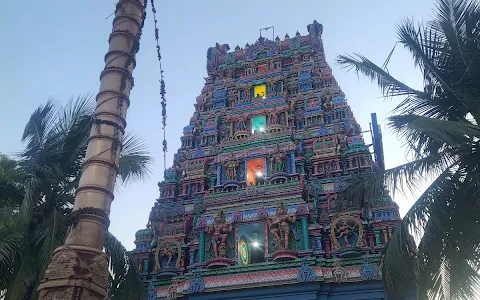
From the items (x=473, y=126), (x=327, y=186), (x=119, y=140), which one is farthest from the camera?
(x=327, y=186)

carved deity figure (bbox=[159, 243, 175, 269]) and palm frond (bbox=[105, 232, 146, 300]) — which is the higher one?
carved deity figure (bbox=[159, 243, 175, 269])

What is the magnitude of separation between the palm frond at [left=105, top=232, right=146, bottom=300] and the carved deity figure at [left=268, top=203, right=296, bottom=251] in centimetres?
474

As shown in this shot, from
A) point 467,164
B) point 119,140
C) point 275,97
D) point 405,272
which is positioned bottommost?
point 405,272

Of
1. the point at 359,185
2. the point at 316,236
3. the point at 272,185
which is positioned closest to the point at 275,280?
the point at 316,236

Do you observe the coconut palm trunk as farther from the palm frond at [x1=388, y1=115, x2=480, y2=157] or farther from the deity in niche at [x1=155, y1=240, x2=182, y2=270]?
the deity in niche at [x1=155, y1=240, x2=182, y2=270]

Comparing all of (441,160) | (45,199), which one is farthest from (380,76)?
(45,199)

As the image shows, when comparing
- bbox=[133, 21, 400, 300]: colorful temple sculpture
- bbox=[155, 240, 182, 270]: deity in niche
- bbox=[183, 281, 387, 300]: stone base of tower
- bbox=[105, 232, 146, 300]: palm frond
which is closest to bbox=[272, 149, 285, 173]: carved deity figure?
Result: bbox=[133, 21, 400, 300]: colorful temple sculpture

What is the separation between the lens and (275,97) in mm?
21281

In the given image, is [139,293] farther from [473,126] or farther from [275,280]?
[473,126]

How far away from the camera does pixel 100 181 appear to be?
726cm

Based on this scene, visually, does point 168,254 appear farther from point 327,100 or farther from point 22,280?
point 327,100

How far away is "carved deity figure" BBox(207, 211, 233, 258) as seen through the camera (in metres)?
16.4

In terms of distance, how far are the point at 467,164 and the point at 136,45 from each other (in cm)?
732

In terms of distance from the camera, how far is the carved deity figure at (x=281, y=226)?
52.3 feet
